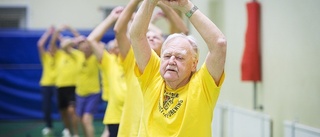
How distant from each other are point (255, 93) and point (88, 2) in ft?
30.2

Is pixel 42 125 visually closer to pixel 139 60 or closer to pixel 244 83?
pixel 244 83

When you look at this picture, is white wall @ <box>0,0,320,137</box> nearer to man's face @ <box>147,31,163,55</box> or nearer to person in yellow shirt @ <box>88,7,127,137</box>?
man's face @ <box>147,31,163,55</box>

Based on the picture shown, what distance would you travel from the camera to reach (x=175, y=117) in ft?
8.17

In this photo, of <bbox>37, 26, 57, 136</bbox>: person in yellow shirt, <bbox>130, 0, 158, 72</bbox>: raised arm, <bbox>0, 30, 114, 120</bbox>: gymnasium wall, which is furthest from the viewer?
<bbox>0, 30, 114, 120</bbox>: gymnasium wall

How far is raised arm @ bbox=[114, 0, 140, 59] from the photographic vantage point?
338 cm

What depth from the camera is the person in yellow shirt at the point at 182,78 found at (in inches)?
96.0

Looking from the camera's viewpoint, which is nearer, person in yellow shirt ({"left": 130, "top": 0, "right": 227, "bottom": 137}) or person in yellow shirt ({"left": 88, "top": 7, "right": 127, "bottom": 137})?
person in yellow shirt ({"left": 130, "top": 0, "right": 227, "bottom": 137})

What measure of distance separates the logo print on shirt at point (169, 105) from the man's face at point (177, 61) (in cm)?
9

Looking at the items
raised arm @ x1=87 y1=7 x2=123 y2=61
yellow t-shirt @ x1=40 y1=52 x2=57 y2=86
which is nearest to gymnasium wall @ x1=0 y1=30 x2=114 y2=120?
yellow t-shirt @ x1=40 y1=52 x2=57 y2=86

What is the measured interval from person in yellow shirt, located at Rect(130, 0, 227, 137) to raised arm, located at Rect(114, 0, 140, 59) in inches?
28.1

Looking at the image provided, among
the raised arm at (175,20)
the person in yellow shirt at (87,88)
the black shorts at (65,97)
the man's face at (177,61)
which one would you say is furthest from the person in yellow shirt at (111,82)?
the black shorts at (65,97)

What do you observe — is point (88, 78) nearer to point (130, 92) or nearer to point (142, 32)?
point (130, 92)

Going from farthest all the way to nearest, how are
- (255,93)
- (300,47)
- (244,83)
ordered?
1. (244,83)
2. (255,93)
3. (300,47)

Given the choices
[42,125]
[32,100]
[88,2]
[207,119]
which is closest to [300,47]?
[207,119]
